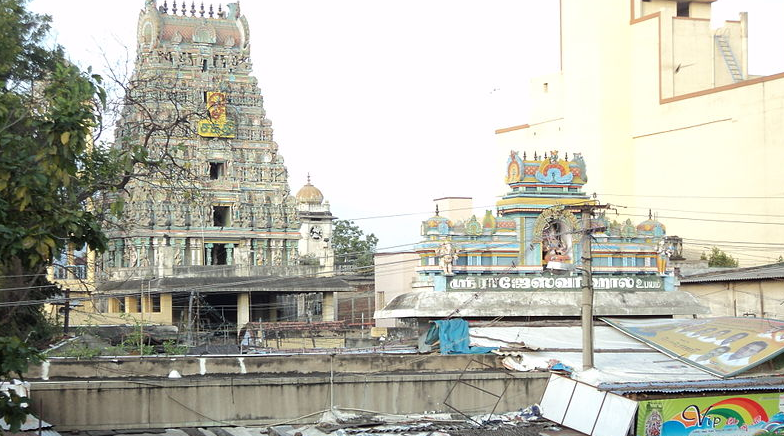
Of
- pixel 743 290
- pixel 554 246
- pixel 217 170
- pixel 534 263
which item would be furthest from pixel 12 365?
pixel 217 170

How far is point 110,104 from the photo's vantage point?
23.5 meters

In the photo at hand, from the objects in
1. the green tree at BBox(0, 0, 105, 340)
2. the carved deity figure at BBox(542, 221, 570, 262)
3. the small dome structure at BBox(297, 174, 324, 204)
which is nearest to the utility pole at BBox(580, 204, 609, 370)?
the carved deity figure at BBox(542, 221, 570, 262)

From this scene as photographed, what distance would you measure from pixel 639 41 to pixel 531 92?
948 centimetres

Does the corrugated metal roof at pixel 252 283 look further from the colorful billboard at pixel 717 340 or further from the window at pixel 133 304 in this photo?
the colorful billboard at pixel 717 340

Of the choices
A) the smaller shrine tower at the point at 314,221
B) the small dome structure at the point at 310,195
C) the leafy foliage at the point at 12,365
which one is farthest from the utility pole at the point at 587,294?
the small dome structure at the point at 310,195

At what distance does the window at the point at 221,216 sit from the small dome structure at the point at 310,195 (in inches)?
951

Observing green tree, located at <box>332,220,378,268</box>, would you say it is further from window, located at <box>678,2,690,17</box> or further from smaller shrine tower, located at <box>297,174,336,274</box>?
window, located at <box>678,2,690,17</box>

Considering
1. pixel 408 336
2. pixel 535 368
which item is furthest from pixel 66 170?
pixel 408 336

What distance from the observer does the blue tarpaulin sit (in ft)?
91.5

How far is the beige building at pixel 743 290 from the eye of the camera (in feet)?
140

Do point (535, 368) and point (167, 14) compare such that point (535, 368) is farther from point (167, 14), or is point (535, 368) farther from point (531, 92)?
point (531, 92)

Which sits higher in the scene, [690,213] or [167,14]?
[167,14]

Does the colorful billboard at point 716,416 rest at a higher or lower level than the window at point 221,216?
lower

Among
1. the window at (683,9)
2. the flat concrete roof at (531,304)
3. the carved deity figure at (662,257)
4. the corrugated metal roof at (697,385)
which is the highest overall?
the window at (683,9)
